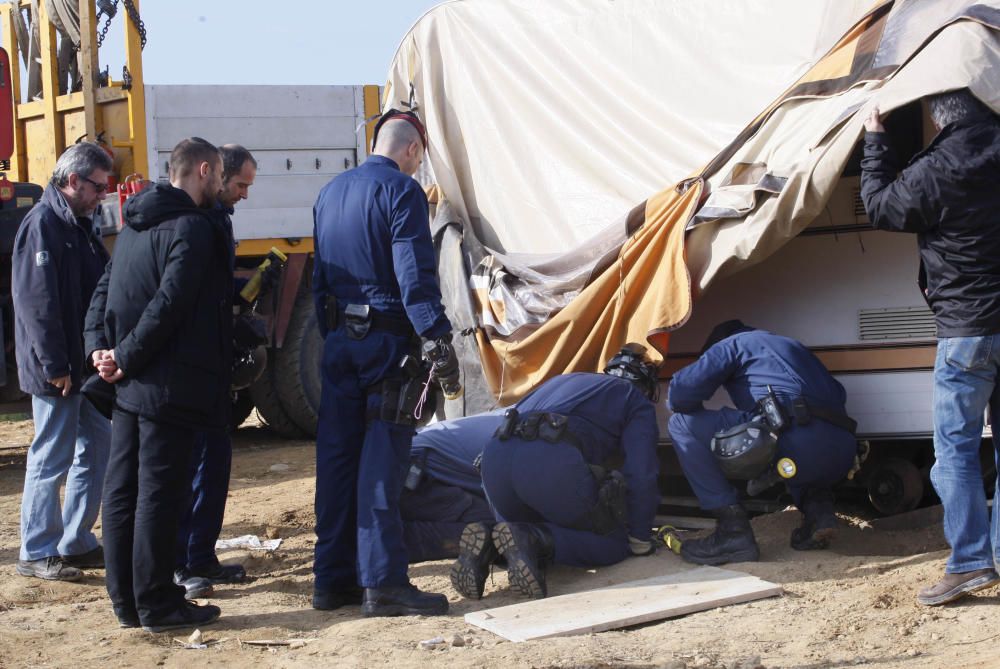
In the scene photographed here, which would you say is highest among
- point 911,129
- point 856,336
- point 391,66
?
point 391,66

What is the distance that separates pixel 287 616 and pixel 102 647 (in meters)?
0.72

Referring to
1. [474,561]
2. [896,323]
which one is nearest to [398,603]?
[474,561]

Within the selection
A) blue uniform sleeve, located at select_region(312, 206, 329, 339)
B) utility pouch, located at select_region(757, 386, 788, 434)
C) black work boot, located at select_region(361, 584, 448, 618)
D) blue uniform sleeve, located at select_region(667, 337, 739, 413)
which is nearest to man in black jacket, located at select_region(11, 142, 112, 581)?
blue uniform sleeve, located at select_region(312, 206, 329, 339)

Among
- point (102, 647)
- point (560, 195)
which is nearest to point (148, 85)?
point (560, 195)

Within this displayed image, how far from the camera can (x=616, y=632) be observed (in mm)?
4328

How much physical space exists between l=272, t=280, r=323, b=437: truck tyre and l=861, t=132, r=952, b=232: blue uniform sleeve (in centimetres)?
549

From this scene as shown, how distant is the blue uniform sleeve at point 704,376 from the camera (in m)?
5.30

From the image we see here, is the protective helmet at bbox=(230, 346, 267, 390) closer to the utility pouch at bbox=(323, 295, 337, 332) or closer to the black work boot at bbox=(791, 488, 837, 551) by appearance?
the utility pouch at bbox=(323, 295, 337, 332)

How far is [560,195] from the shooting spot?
258 inches

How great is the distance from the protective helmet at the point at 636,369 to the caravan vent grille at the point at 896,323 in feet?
3.53

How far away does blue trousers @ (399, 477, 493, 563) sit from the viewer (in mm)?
5516

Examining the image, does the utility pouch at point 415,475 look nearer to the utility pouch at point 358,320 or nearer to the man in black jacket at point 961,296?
the utility pouch at point 358,320

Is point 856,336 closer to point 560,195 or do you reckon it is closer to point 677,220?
point 677,220

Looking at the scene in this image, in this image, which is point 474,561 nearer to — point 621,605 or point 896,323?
point 621,605
